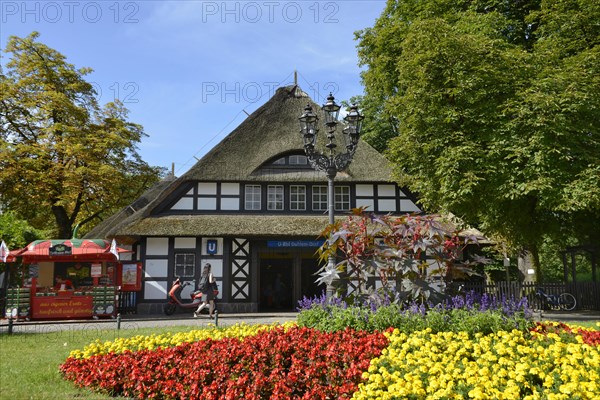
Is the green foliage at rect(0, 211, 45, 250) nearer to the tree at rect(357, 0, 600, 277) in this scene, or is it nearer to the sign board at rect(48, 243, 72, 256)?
the sign board at rect(48, 243, 72, 256)

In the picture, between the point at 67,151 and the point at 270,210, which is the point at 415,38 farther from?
the point at 67,151

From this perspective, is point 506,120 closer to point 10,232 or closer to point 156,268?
point 156,268

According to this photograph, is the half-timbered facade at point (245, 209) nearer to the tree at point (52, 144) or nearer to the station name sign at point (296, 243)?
the station name sign at point (296, 243)

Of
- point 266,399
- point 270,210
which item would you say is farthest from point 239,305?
point 266,399

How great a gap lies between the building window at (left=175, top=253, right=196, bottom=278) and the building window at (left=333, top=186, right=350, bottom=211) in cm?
664

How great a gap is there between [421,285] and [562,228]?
13.7m

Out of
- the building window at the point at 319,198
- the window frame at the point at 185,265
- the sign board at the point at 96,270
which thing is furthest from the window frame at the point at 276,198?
the sign board at the point at 96,270

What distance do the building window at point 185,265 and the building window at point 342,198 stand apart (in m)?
6.64

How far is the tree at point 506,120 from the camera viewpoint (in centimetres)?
1475

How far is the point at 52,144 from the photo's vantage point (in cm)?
2733

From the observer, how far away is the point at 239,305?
2042 centimetres

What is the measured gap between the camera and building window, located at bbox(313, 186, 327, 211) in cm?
2209

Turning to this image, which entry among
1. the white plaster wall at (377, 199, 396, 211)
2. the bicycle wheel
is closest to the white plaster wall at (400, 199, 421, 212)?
the white plaster wall at (377, 199, 396, 211)

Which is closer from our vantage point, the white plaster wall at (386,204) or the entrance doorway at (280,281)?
the white plaster wall at (386,204)
